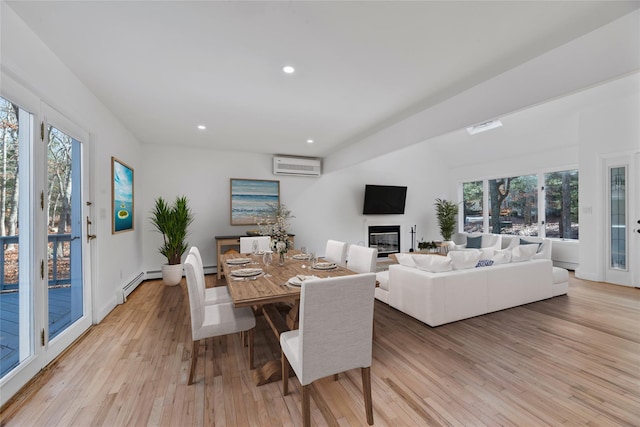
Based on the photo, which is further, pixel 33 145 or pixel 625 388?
pixel 33 145

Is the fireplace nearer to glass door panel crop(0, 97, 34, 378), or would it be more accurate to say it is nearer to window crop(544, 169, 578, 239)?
window crop(544, 169, 578, 239)

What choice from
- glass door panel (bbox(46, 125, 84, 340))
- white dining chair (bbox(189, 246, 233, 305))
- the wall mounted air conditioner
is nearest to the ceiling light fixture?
the wall mounted air conditioner

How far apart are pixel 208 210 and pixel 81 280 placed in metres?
2.67

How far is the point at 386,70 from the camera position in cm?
241

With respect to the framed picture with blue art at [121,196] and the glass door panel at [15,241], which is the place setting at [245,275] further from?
the framed picture with blue art at [121,196]

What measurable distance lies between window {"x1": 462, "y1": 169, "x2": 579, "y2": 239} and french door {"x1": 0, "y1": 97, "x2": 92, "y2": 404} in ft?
26.1

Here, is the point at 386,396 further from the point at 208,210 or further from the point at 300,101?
the point at 208,210

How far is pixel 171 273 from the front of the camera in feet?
14.8

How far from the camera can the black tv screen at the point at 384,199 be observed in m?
6.70

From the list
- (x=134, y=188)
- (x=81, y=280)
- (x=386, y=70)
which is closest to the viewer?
(x=386, y=70)

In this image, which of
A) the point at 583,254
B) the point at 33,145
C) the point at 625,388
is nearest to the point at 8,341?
the point at 33,145

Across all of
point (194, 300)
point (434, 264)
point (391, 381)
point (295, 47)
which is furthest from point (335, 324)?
point (295, 47)

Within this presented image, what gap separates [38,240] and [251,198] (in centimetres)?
369

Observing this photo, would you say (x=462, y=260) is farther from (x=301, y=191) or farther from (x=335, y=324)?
(x=301, y=191)
